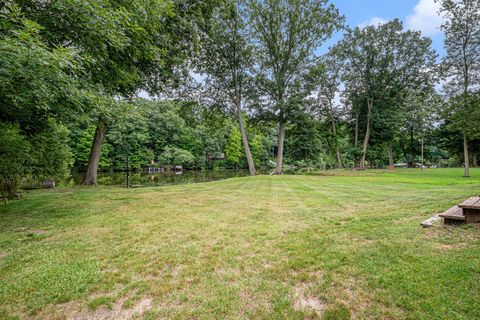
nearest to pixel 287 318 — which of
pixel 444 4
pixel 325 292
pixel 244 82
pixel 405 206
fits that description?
pixel 325 292

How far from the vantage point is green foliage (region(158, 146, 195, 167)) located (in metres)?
39.4

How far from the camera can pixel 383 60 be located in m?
23.9

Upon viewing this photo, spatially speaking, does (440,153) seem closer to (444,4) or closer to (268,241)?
(444,4)

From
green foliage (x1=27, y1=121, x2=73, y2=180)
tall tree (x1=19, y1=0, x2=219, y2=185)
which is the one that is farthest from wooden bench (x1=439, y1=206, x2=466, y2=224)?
green foliage (x1=27, y1=121, x2=73, y2=180)

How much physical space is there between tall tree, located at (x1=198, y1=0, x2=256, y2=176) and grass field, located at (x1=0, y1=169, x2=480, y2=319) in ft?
49.7

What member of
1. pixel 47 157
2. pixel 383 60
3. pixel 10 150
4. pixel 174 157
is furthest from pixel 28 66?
pixel 174 157

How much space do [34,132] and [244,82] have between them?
15175 mm

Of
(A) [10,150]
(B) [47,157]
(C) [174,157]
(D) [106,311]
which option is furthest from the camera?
(C) [174,157]

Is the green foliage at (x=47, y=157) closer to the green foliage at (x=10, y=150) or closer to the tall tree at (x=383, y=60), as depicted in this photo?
the green foliage at (x=10, y=150)

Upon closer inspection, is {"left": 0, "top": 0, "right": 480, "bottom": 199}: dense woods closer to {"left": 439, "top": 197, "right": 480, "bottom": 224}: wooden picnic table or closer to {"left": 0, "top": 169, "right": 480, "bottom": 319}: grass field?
{"left": 0, "top": 169, "right": 480, "bottom": 319}: grass field

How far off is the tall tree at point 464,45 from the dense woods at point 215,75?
0.22 ft

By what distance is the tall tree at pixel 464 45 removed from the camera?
50.7 feet

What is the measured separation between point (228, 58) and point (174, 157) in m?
26.3

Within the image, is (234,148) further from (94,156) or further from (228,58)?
(94,156)
